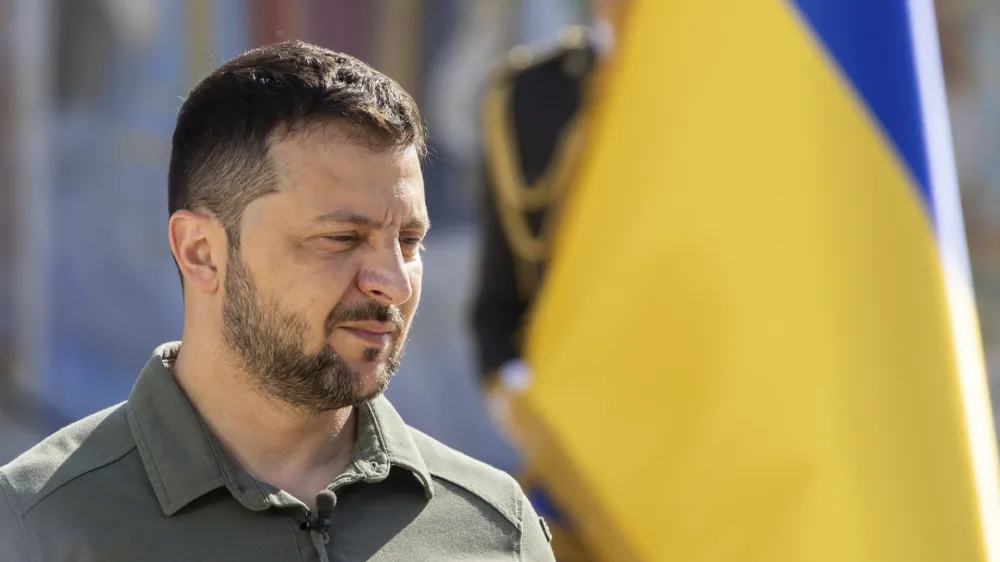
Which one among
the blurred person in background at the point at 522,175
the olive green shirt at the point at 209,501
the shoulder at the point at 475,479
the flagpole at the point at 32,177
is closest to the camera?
the olive green shirt at the point at 209,501

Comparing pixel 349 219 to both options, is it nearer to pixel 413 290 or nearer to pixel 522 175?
pixel 413 290

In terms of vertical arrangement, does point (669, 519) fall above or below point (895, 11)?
below

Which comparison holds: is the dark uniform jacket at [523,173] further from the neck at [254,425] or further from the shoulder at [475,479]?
the neck at [254,425]

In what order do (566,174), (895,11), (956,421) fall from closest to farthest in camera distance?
(956,421), (895,11), (566,174)

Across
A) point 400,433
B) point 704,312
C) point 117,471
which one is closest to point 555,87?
point 704,312

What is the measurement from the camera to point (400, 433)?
174cm

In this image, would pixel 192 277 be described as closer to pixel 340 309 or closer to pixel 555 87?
pixel 340 309

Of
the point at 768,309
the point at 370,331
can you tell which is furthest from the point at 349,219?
the point at 768,309

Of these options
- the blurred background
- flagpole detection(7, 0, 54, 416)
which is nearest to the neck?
the blurred background

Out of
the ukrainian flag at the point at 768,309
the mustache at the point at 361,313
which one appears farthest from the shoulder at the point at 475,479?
the ukrainian flag at the point at 768,309

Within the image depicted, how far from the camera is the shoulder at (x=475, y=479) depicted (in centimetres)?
173

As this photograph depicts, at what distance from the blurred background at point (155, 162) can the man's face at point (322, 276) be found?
12.1ft

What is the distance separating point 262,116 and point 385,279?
0.76 ft

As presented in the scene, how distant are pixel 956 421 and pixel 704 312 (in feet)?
1.89
